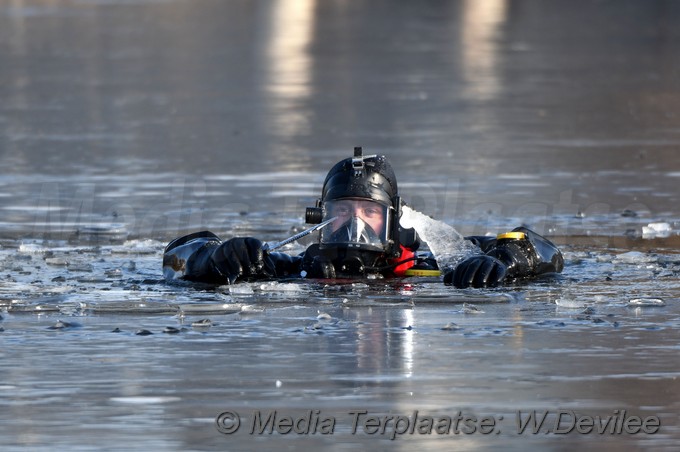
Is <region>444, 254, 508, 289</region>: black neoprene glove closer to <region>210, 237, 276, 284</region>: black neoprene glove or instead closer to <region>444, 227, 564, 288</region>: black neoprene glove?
<region>444, 227, 564, 288</region>: black neoprene glove

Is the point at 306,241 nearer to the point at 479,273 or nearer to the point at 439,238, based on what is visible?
the point at 439,238

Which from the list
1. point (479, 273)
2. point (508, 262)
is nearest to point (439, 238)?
point (508, 262)

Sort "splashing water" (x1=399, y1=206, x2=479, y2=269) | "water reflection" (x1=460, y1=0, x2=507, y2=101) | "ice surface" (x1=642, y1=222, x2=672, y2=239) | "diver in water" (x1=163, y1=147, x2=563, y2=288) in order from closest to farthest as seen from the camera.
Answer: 1. "diver in water" (x1=163, y1=147, x2=563, y2=288)
2. "splashing water" (x1=399, y1=206, x2=479, y2=269)
3. "ice surface" (x1=642, y1=222, x2=672, y2=239)
4. "water reflection" (x1=460, y1=0, x2=507, y2=101)

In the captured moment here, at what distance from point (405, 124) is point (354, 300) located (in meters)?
14.5

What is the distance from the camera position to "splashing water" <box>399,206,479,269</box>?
13367mm

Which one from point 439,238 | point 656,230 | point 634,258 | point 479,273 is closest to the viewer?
point 479,273

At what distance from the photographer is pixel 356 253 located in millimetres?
12516

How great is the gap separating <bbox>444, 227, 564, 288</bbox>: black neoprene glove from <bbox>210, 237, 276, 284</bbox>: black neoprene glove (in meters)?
1.47

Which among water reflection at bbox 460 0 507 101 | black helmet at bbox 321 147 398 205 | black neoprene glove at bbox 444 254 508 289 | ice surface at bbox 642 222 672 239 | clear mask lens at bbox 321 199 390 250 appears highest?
water reflection at bbox 460 0 507 101

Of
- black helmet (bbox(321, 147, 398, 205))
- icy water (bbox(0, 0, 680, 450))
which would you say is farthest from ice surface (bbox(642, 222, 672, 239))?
black helmet (bbox(321, 147, 398, 205))

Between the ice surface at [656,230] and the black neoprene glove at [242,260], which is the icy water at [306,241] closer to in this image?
the ice surface at [656,230]

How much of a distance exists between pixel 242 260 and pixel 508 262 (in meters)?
2.14

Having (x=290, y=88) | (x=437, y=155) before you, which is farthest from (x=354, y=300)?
(x=290, y=88)

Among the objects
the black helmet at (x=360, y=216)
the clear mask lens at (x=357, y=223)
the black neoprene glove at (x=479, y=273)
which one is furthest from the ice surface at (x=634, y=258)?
the clear mask lens at (x=357, y=223)
